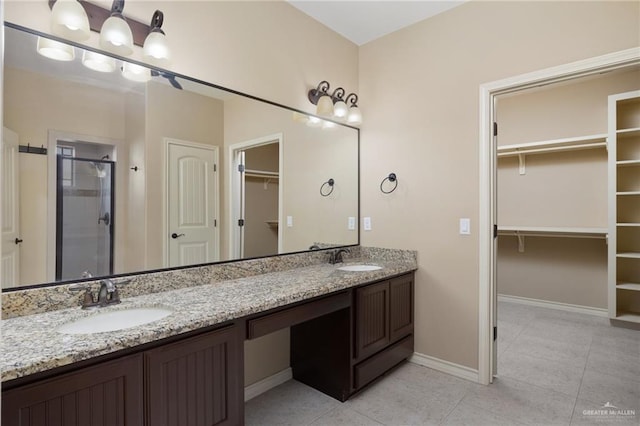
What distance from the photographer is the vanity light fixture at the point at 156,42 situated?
5.64ft

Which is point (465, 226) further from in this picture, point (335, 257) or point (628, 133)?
point (628, 133)

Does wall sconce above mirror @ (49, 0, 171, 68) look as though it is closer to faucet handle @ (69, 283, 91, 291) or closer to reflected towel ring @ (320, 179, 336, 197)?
faucet handle @ (69, 283, 91, 291)

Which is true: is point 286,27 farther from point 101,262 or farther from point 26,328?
point 26,328

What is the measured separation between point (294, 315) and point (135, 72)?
149 centimetres

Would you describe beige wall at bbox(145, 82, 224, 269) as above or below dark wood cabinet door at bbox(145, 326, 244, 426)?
above

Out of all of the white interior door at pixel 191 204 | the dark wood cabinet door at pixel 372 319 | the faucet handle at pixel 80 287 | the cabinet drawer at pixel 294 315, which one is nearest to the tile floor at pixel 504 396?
the dark wood cabinet door at pixel 372 319

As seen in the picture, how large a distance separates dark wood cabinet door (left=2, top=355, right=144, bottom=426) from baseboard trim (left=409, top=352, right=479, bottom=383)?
84.2 inches

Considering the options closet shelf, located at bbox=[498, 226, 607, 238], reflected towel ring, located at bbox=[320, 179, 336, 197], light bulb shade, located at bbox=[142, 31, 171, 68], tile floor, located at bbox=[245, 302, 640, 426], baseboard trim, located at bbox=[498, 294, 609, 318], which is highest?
light bulb shade, located at bbox=[142, 31, 171, 68]

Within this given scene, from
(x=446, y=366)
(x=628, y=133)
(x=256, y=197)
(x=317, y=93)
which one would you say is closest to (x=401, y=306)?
(x=446, y=366)

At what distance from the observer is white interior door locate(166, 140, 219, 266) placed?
1952 mm

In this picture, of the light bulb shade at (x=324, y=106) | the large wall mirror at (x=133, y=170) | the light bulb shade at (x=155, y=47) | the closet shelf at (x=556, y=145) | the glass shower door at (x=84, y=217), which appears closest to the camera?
the large wall mirror at (x=133, y=170)

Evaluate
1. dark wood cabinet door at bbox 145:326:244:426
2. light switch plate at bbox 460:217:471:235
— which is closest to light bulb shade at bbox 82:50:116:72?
dark wood cabinet door at bbox 145:326:244:426

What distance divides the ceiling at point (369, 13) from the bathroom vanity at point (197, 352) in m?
1.94

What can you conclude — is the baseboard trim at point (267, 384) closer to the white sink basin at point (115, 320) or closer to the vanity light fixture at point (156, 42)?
the white sink basin at point (115, 320)
